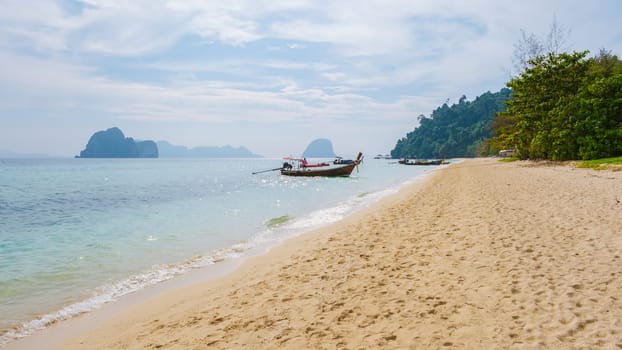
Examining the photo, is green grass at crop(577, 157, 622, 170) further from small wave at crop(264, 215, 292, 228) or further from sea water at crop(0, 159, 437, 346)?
small wave at crop(264, 215, 292, 228)

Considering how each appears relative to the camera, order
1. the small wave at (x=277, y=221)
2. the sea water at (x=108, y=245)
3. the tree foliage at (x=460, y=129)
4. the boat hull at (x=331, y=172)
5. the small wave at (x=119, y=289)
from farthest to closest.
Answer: the tree foliage at (x=460, y=129), the boat hull at (x=331, y=172), the small wave at (x=277, y=221), the sea water at (x=108, y=245), the small wave at (x=119, y=289)

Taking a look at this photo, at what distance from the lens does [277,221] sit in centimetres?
1728

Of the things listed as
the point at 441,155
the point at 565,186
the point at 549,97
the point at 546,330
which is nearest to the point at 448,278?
the point at 546,330

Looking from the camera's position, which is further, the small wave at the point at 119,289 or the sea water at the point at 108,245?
the sea water at the point at 108,245

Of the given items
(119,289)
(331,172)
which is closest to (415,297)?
(119,289)

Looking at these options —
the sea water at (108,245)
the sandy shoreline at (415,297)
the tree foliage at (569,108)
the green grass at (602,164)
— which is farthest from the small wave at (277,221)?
the tree foliage at (569,108)

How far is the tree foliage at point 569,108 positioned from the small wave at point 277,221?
32.1m

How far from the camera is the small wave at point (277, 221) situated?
1628cm

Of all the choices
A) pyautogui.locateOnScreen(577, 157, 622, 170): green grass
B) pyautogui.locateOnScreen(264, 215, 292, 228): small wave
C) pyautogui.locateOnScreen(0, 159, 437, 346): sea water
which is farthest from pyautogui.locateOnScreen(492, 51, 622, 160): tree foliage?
pyautogui.locateOnScreen(264, 215, 292, 228): small wave


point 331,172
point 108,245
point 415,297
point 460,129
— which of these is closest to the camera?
point 415,297

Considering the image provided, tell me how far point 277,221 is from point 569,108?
3491 cm

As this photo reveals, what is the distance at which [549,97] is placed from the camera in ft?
130

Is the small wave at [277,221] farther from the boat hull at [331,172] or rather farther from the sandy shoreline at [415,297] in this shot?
the boat hull at [331,172]

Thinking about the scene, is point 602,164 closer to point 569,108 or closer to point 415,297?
point 569,108
